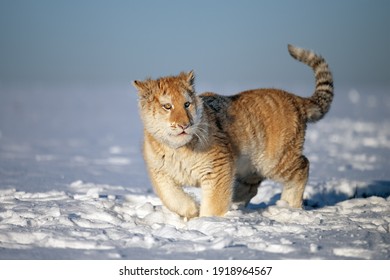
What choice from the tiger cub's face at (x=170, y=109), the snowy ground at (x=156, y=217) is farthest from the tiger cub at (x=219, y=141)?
the snowy ground at (x=156, y=217)

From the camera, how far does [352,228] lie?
572 centimetres

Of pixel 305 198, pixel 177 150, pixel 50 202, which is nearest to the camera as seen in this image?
pixel 177 150

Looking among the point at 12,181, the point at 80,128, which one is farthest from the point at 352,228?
the point at 80,128

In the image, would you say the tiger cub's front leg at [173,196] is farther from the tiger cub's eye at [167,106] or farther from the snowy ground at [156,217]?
the tiger cub's eye at [167,106]

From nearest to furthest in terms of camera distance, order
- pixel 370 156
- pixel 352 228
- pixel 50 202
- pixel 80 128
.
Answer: pixel 352 228 < pixel 50 202 < pixel 370 156 < pixel 80 128

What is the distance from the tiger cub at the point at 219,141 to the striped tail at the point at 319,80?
0.02 m

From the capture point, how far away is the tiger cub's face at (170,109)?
577 cm

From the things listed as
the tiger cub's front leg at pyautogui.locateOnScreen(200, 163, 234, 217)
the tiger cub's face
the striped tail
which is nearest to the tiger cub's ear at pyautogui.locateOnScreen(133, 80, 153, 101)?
the tiger cub's face

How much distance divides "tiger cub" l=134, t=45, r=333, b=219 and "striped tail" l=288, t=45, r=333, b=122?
0.02m

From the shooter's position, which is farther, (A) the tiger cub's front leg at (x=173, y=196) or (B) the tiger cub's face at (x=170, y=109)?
(A) the tiger cub's front leg at (x=173, y=196)

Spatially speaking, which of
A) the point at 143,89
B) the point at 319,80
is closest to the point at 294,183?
the point at 319,80

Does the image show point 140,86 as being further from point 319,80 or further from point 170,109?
point 319,80

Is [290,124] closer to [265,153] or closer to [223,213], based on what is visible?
[265,153]
